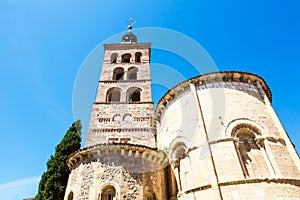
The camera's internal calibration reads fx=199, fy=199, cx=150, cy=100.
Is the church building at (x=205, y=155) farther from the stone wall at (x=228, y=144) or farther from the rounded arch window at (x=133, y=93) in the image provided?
the rounded arch window at (x=133, y=93)

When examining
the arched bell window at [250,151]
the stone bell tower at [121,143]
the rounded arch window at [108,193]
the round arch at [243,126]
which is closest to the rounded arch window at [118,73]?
the stone bell tower at [121,143]

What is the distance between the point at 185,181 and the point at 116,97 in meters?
11.5

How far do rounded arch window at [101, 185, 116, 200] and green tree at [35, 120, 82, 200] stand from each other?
5.69 meters

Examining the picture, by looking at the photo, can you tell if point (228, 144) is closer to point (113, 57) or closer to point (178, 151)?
point (178, 151)

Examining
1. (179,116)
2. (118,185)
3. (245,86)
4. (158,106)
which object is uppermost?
(158,106)

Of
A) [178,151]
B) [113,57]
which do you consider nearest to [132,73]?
[113,57]

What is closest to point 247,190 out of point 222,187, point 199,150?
point 222,187

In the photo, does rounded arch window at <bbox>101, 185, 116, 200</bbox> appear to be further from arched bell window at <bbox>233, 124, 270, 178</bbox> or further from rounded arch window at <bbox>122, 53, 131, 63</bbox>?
rounded arch window at <bbox>122, 53, 131, 63</bbox>

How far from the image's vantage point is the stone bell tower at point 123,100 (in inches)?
595

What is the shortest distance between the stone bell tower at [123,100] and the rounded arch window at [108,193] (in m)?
5.08

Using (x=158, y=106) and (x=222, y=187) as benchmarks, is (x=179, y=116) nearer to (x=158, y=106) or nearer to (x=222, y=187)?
(x=158, y=106)

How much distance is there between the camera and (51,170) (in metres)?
14.5

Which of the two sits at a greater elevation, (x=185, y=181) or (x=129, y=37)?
(x=129, y=37)

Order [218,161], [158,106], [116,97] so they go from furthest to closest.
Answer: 1. [116,97]
2. [158,106]
3. [218,161]
